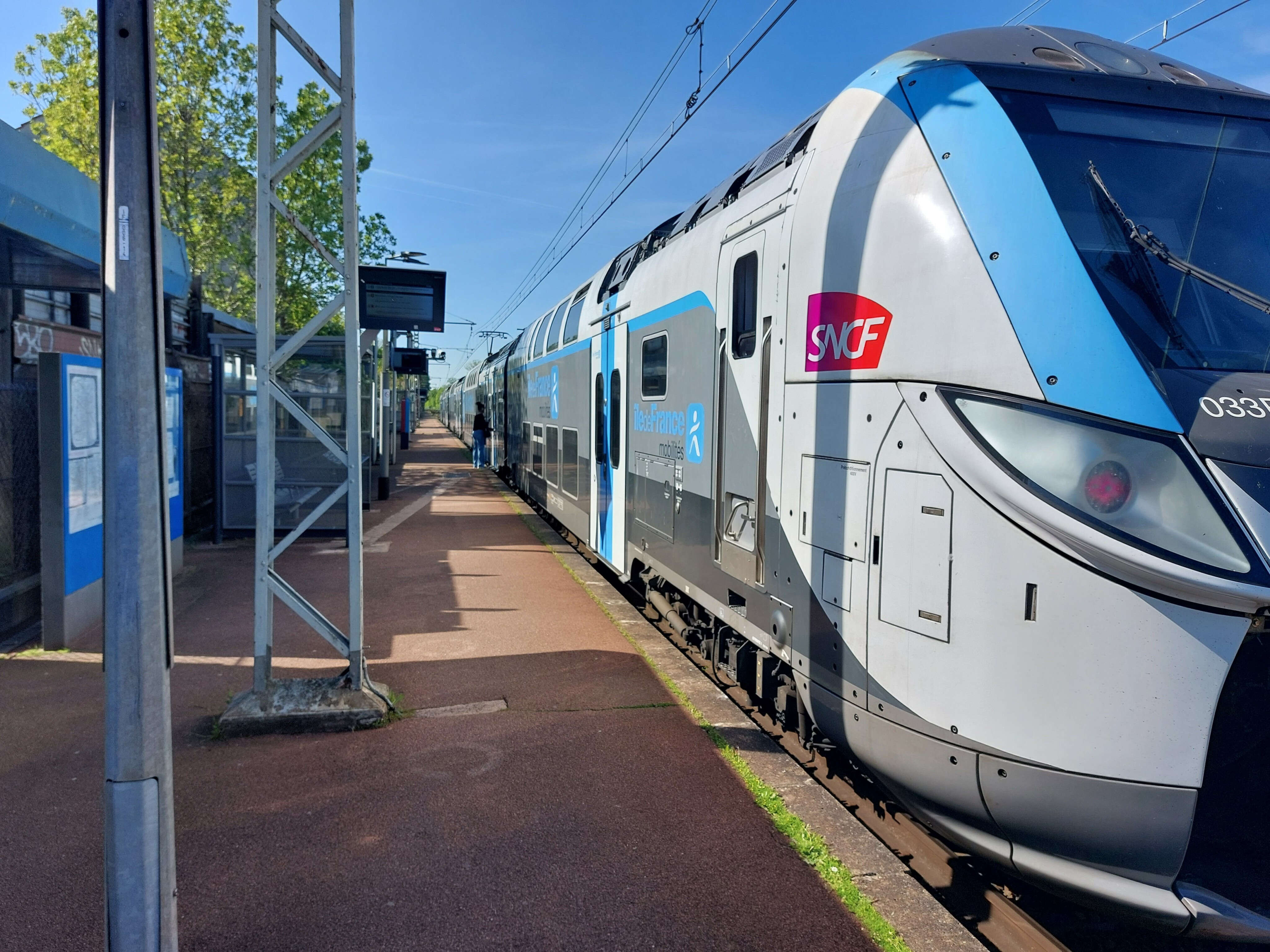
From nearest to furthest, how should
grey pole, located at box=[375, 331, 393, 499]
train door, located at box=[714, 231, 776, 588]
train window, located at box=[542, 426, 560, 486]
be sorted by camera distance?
train door, located at box=[714, 231, 776, 588] → train window, located at box=[542, 426, 560, 486] → grey pole, located at box=[375, 331, 393, 499]

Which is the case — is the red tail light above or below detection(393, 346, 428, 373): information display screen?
below

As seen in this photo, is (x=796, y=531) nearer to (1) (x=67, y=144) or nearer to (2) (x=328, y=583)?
(2) (x=328, y=583)

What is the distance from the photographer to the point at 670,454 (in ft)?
19.3

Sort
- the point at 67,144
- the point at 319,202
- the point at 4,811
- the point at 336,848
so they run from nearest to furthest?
the point at 336,848 → the point at 4,811 → the point at 67,144 → the point at 319,202

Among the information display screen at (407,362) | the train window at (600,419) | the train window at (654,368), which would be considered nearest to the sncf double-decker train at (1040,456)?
the train window at (654,368)

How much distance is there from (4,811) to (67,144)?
1758 centimetres

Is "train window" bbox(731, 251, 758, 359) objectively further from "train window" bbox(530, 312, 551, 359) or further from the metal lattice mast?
"train window" bbox(530, 312, 551, 359)

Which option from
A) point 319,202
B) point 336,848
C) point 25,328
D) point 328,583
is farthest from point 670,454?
point 319,202

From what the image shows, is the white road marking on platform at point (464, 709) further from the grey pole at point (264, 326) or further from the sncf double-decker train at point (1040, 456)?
the sncf double-decker train at point (1040, 456)

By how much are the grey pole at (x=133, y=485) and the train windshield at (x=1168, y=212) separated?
2887 mm

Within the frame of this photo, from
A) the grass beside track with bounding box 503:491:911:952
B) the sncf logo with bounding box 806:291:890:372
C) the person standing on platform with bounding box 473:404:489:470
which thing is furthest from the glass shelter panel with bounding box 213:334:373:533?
the person standing on platform with bounding box 473:404:489:470

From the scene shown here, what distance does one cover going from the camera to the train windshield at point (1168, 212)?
2.85 meters

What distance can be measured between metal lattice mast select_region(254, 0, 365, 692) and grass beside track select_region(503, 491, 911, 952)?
2.23m

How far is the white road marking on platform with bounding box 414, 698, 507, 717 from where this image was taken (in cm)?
527
